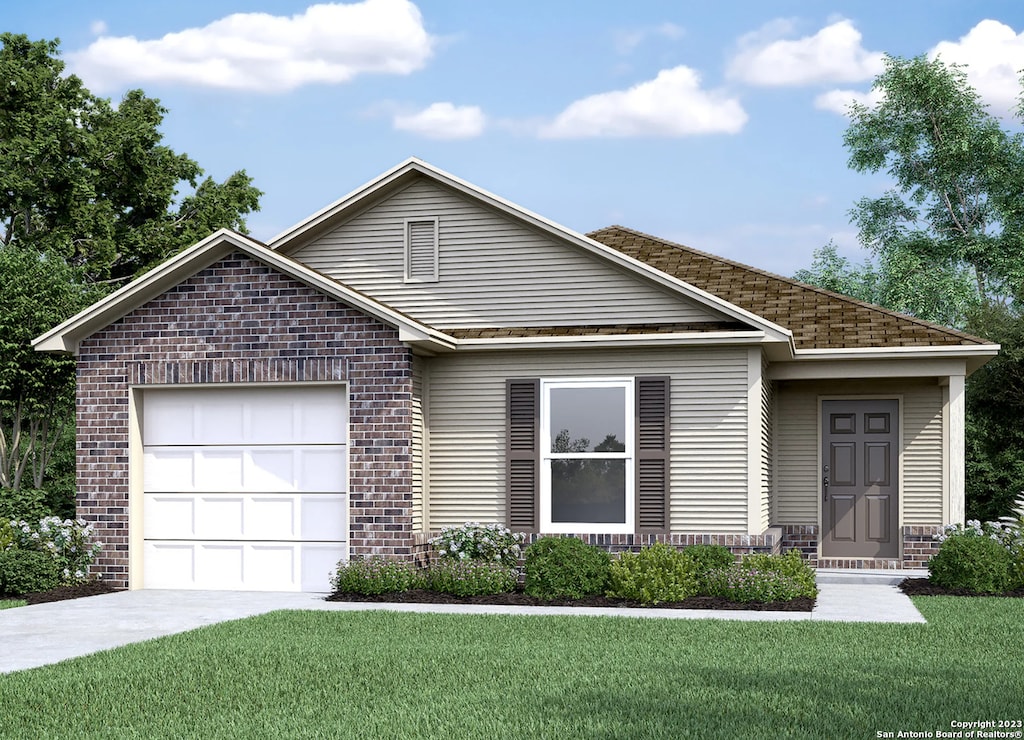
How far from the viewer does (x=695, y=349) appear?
48.6 feet

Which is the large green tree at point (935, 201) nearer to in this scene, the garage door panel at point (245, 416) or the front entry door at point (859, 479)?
the front entry door at point (859, 479)

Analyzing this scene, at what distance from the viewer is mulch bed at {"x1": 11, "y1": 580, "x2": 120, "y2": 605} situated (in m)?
14.1

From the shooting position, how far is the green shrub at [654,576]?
43.7 feet

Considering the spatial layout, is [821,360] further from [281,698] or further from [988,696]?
[281,698]

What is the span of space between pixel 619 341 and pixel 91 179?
66.7 ft

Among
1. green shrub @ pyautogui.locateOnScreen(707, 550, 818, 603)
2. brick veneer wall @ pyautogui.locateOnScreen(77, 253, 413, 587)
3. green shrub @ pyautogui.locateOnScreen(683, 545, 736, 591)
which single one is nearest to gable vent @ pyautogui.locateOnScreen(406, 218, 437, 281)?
brick veneer wall @ pyautogui.locateOnScreen(77, 253, 413, 587)

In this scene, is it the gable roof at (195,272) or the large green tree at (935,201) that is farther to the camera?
the large green tree at (935,201)

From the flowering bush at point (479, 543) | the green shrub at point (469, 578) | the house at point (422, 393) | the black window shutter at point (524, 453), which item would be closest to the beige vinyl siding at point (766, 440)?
the house at point (422, 393)

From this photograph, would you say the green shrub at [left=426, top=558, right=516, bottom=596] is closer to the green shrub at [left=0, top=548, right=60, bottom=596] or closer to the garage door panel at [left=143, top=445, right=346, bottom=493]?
the garage door panel at [left=143, top=445, right=346, bottom=493]

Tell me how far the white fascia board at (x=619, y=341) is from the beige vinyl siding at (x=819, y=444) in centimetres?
386

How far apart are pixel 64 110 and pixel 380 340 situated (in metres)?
19.0

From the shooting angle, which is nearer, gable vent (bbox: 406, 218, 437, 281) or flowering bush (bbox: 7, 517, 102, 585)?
flowering bush (bbox: 7, 517, 102, 585)

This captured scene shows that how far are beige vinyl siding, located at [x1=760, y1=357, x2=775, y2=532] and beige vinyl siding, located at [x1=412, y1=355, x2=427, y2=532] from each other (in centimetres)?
412

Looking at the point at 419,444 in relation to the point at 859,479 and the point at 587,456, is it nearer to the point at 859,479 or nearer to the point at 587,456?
the point at 587,456
